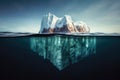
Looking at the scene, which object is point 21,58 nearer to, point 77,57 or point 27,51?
point 27,51

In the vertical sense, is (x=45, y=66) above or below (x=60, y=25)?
below

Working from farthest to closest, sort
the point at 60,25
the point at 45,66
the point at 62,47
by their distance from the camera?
the point at 45,66
the point at 62,47
the point at 60,25

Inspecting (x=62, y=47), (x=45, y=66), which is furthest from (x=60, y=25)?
(x=45, y=66)

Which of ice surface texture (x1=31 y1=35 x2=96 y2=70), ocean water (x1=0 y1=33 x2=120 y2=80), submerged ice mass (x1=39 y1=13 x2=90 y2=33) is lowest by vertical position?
ocean water (x1=0 y1=33 x2=120 y2=80)

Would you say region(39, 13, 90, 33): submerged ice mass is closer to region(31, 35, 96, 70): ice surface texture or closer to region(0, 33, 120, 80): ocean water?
region(31, 35, 96, 70): ice surface texture

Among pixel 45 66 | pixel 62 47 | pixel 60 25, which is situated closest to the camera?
pixel 60 25

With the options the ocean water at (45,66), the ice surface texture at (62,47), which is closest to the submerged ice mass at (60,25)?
the ice surface texture at (62,47)

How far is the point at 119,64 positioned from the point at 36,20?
10858 mm

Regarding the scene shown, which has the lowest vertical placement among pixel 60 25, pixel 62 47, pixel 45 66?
pixel 45 66

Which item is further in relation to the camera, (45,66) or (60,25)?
(45,66)

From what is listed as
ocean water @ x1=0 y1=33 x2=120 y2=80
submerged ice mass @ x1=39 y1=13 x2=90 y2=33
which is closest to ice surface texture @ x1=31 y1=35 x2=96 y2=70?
submerged ice mass @ x1=39 y1=13 x2=90 y2=33

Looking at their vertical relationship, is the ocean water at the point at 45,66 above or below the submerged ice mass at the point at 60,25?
below

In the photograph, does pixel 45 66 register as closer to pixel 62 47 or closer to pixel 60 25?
pixel 62 47

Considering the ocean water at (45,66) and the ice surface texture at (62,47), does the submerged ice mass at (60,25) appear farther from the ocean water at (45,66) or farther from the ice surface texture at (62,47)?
the ocean water at (45,66)
